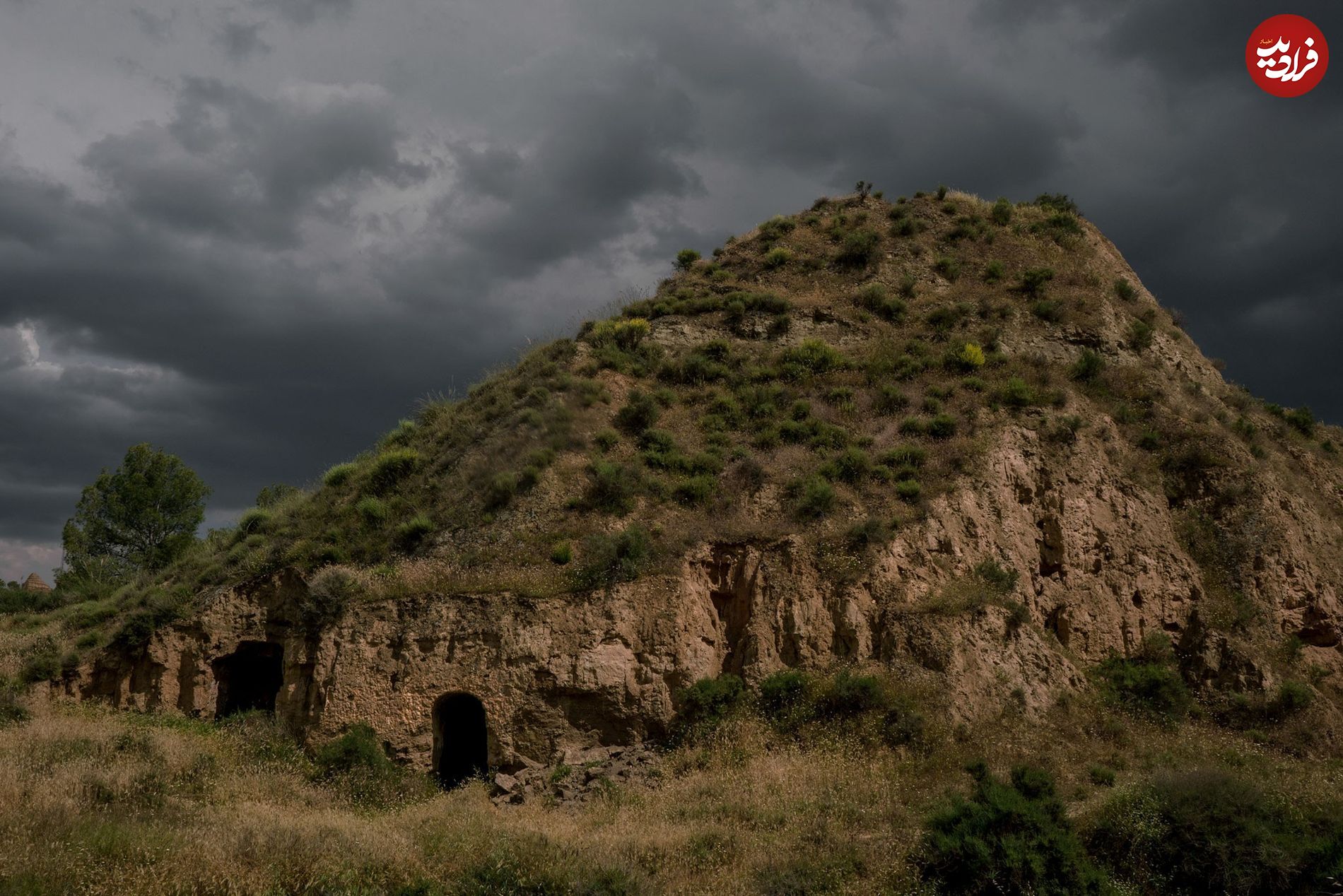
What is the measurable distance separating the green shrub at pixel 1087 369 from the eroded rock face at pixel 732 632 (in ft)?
18.5

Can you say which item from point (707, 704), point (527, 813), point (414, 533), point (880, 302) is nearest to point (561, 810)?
point (527, 813)

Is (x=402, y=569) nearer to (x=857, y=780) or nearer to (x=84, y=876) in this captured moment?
(x=84, y=876)

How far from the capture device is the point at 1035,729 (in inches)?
756

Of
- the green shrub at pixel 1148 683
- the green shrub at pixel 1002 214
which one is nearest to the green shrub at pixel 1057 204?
the green shrub at pixel 1002 214

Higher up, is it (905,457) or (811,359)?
(811,359)

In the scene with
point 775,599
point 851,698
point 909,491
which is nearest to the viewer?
point 851,698

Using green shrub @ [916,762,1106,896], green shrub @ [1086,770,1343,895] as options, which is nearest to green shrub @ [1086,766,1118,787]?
green shrub @ [1086,770,1343,895]

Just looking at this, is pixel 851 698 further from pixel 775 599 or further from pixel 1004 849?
pixel 1004 849

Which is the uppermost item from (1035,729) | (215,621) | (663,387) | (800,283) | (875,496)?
(800,283)

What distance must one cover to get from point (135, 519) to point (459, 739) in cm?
2608

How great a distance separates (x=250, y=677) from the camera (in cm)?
2477

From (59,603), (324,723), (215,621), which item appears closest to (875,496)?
(324,723)

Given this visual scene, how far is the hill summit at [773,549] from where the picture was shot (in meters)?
20.3

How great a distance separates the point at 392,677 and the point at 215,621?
669cm
